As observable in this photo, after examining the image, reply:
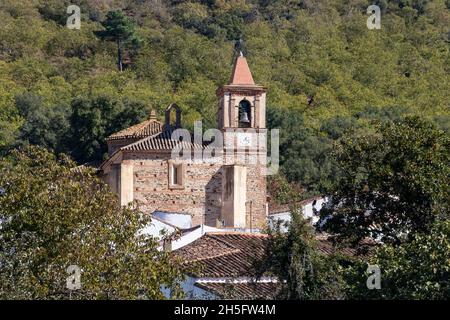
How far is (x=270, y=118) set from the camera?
69000 mm

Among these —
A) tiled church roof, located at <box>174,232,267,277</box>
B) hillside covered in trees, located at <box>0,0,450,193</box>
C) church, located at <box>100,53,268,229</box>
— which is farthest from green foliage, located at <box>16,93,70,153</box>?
tiled church roof, located at <box>174,232,267,277</box>

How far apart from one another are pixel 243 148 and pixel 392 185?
19102mm

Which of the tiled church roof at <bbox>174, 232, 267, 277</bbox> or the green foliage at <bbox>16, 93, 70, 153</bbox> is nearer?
the tiled church roof at <bbox>174, 232, 267, 277</bbox>

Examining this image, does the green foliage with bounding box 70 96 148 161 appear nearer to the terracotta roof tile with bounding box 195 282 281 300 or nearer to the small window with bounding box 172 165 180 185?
the small window with bounding box 172 165 180 185

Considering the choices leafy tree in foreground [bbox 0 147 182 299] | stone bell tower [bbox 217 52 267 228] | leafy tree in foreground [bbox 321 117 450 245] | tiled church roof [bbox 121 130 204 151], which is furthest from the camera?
tiled church roof [bbox 121 130 204 151]

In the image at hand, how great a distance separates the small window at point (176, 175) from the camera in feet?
166

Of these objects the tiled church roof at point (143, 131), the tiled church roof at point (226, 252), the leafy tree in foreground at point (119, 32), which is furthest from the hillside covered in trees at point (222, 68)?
the tiled church roof at point (226, 252)

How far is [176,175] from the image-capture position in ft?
166

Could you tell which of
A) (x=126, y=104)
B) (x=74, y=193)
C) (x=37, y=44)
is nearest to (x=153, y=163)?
(x=126, y=104)

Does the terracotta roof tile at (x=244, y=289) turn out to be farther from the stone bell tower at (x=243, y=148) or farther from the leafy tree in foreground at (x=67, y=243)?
the stone bell tower at (x=243, y=148)

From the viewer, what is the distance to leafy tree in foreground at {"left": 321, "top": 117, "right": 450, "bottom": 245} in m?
31.4

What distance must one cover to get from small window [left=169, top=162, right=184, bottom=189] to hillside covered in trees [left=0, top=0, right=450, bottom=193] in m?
10.9

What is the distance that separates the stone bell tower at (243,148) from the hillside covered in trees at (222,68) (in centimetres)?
968
